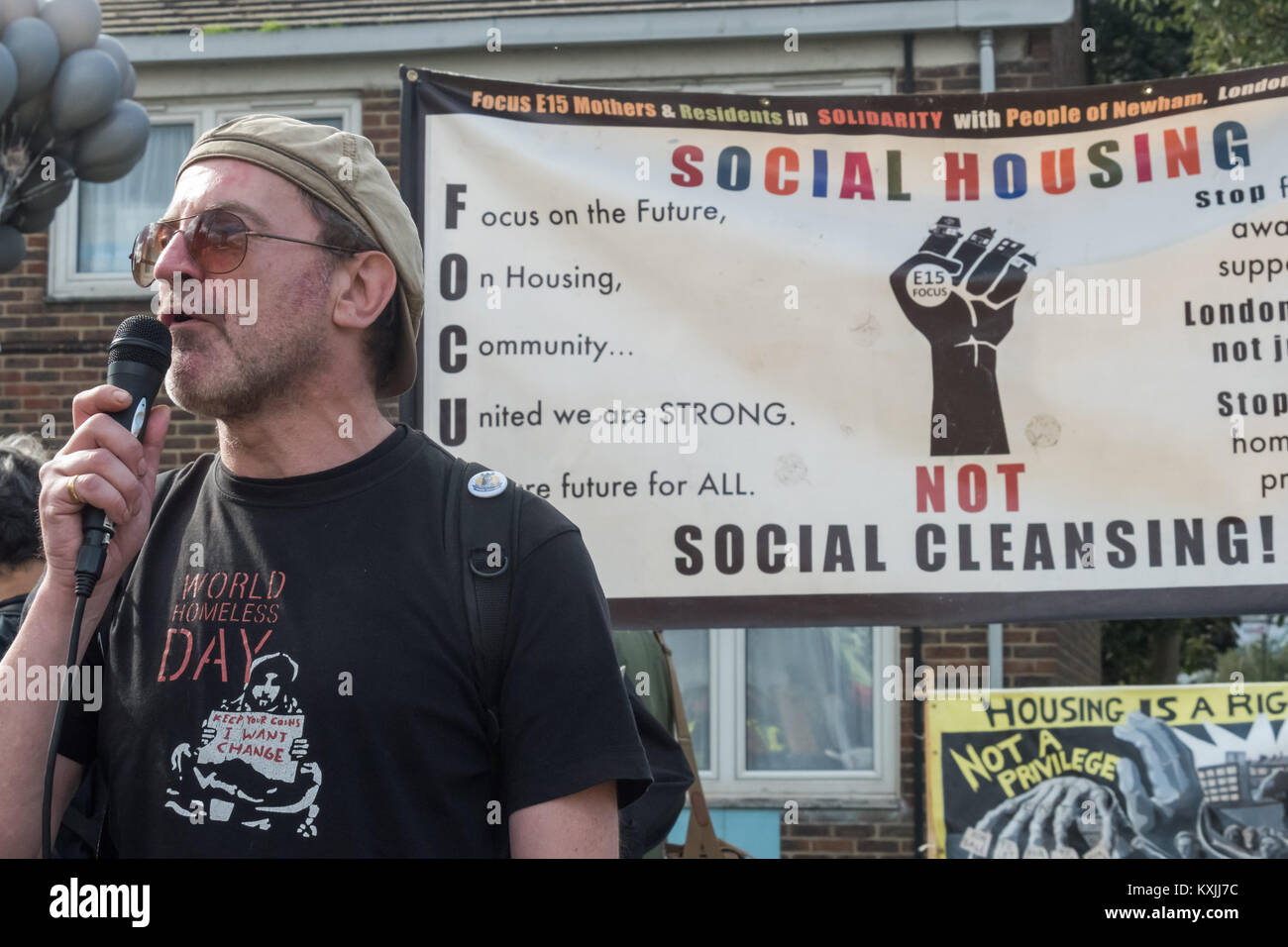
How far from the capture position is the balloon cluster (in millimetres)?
Answer: 6398

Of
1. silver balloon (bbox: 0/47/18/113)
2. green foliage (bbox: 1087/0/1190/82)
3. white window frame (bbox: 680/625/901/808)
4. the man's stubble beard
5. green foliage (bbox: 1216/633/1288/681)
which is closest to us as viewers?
the man's stubble beard

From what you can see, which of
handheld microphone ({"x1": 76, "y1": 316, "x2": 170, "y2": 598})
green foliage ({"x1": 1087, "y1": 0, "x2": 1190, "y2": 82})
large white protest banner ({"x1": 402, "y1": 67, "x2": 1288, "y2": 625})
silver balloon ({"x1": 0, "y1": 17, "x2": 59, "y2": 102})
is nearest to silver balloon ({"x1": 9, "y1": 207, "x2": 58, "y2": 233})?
silver balloon ({"x1": 0, "y1": 17, "x2": 59, "y2": 102})

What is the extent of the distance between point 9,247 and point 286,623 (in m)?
5.74

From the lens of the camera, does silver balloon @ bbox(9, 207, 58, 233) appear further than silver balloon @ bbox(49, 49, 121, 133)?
Yes

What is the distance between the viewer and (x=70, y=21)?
21.7 ft

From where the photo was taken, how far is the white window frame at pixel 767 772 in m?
8.00

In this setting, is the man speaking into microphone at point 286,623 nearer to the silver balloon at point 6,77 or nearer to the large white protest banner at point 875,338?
the large white protest banner at point 875,338

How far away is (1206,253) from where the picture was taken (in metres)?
4.06

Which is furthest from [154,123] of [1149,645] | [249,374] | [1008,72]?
[1149,645]

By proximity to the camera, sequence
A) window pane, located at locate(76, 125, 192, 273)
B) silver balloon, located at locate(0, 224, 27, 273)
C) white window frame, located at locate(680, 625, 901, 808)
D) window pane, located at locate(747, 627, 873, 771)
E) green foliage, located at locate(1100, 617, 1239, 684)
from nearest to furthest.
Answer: silver balloon, located at locate(0, 224, 27, 273) → white window frame, located at locate(680, 625, 901, 808) → window pane, located at locate(747, 627, 873, 771) → window pane, located at locate(76, 125, 192, 273) → green foliage, located at locate(1100, 617, 1239, 684)

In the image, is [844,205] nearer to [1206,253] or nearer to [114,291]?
[1206,253]

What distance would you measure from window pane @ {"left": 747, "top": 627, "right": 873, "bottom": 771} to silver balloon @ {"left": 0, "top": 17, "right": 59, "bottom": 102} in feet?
15.6

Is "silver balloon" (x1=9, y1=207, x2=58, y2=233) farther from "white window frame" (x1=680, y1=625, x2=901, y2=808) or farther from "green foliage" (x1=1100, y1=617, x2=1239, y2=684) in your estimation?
"green foliage" (x1=1100, y1=617, x2=1239, y2=684)
